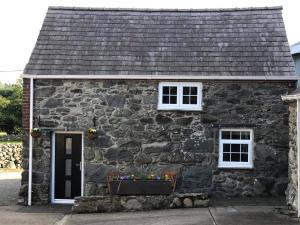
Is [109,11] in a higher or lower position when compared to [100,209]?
higher

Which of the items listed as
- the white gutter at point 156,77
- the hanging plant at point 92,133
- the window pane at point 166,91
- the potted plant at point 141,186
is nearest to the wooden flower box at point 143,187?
the potted plant at point 141,186

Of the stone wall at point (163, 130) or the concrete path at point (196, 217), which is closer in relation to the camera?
the concrete path at point (196, 217)

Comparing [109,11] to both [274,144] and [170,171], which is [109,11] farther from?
[274,144]

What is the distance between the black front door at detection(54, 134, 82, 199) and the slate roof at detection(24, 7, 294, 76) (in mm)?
2101

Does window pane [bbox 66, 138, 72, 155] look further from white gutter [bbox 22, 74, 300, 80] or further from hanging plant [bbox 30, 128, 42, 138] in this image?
white gutter [bbox 22, 74, 300, 80]

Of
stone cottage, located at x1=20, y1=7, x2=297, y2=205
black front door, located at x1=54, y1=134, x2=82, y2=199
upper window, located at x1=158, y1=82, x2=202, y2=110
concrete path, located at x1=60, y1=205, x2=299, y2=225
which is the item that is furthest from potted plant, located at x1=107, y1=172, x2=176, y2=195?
upper window, located at x1=158, y1=82, x2=202, y2=110

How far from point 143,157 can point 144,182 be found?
1.33 meters

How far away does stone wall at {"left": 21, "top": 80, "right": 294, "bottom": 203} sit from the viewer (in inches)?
579

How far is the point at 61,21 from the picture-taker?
16.6m

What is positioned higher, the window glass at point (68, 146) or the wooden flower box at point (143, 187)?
the window glass at point (68, 146)

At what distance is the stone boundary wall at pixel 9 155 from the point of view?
28656 millimetres

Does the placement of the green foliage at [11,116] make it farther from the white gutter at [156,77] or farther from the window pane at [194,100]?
the window pane at [194,100]

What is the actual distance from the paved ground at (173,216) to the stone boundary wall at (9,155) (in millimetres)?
14679

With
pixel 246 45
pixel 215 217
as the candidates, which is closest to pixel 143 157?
pixel 215 217
